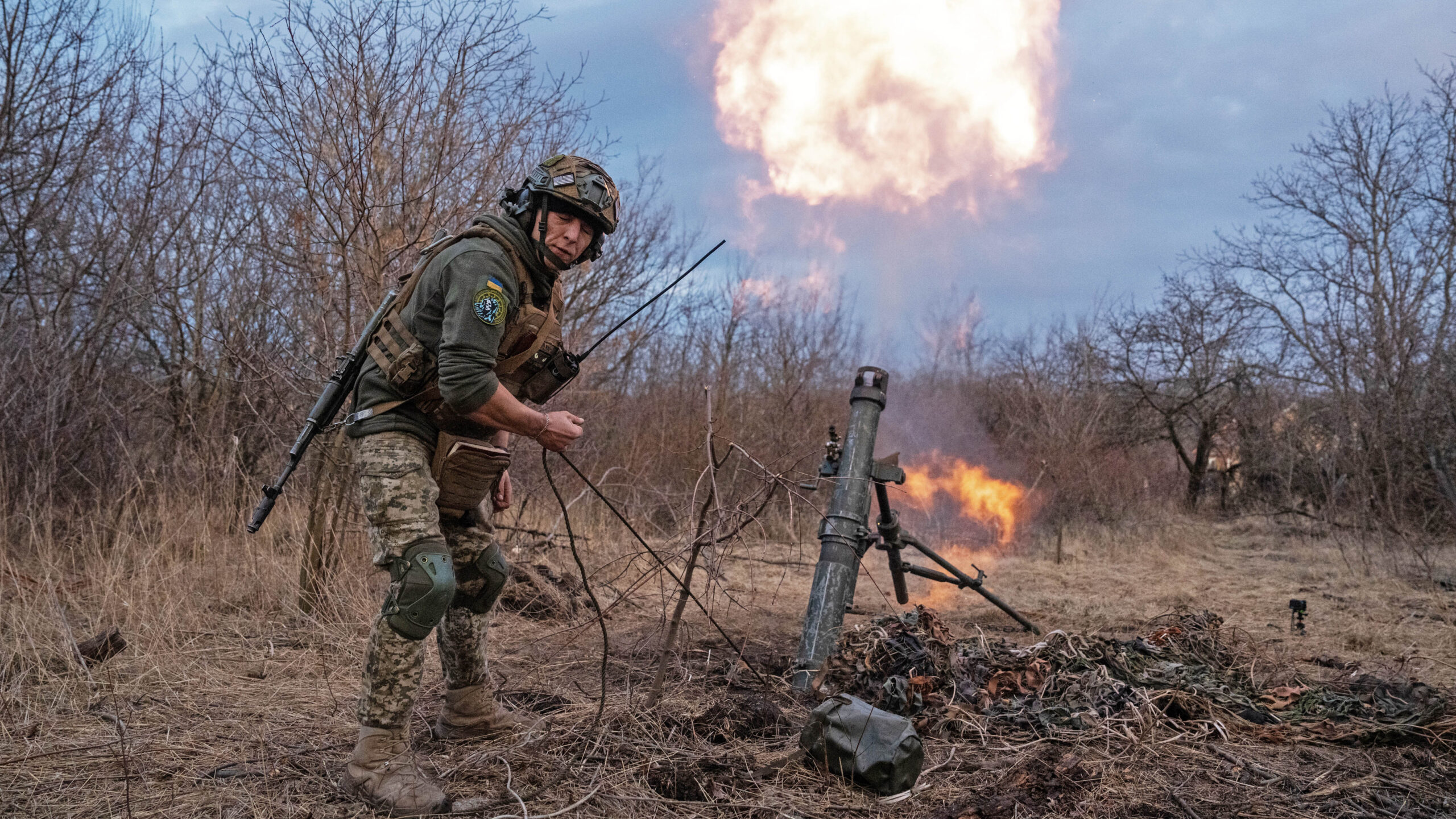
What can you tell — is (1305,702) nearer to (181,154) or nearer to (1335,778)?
(1335,778)

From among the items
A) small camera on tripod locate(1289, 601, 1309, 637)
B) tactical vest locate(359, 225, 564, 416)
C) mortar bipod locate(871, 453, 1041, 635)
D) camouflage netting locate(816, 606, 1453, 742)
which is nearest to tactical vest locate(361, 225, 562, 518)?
tactical vest locate(359, 225, 564, 416)

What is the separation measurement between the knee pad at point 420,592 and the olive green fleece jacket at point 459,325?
1.53 ft

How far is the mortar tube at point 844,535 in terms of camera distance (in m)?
4.57

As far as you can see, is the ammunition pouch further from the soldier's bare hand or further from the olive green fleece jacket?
the soldier's bare hand

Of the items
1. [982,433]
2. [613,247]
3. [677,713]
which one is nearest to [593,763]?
[677,713]

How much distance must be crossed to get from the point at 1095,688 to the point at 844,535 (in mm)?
1336

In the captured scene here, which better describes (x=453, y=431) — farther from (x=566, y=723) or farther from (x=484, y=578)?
(x=566, y=723)

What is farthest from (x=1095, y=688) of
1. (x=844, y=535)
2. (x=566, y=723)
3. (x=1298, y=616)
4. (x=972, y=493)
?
(x=972, y=493)

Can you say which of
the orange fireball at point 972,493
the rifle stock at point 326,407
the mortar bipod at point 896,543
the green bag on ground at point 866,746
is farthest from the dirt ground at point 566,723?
the orange fireball at point 972,493

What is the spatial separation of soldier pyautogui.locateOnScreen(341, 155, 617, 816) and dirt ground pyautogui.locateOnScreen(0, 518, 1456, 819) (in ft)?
0.82

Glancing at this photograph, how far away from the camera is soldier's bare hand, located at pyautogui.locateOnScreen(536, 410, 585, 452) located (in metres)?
3.26

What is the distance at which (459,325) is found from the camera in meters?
3.06

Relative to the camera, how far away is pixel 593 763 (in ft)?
11.2

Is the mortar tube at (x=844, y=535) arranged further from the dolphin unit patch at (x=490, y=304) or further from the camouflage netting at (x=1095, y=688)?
the dolphin unit patch at (x=490, y=304)
